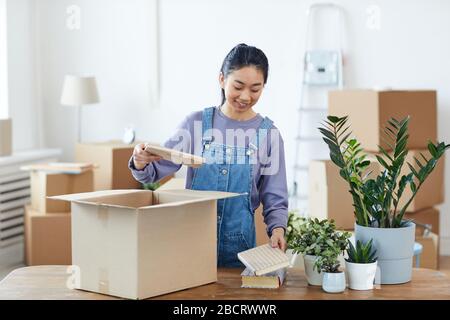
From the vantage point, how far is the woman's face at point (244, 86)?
2236mm

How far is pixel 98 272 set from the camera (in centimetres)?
198

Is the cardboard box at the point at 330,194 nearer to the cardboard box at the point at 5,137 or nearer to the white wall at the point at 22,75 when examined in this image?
the cardboard box at the point at 5,137

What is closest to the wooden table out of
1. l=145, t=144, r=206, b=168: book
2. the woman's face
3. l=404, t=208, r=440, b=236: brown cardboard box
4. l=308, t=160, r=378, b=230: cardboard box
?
l=145, t=144, r=206, b=168: book

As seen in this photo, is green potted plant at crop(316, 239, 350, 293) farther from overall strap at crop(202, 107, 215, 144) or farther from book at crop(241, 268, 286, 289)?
overall strap at crop(202, 107, 215, 144)

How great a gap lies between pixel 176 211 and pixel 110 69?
4233 millimetres

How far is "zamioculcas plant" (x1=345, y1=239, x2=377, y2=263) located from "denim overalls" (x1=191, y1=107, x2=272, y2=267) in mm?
359

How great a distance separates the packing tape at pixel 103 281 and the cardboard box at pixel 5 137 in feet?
11.0

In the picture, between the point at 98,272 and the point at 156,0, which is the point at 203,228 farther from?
the point at 156,0

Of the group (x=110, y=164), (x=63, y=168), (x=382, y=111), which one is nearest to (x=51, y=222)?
(x=63, y=168)

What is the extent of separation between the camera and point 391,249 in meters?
2.07

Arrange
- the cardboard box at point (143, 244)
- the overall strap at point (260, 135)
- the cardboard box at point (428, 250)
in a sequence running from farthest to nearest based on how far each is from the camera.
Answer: the cardboard box at point (428, 250) → the overall strap at point (260, 135) → the cardboard box at point (143, 244)

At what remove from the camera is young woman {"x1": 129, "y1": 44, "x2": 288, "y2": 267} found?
2264 mm

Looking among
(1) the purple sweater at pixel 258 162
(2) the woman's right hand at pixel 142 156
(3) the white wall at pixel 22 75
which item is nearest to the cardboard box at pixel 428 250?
(1) the purple sweater at pixel 258 162

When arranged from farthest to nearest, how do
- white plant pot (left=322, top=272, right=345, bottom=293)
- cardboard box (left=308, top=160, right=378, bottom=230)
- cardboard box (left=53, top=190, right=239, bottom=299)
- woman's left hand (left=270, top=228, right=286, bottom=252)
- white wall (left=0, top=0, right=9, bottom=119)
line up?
white wall (left=0, top=0, right=9, bottom=119)
cardboard box (left=308, top=160, right=378, bottom=230)
woman's left hand (left=270, top=228, right=286, bottom=252)
white plant pot (left=322, top=272, right=345, bottom=293)
cardboard box (left=53, top=190, right=239, bottom=299)
